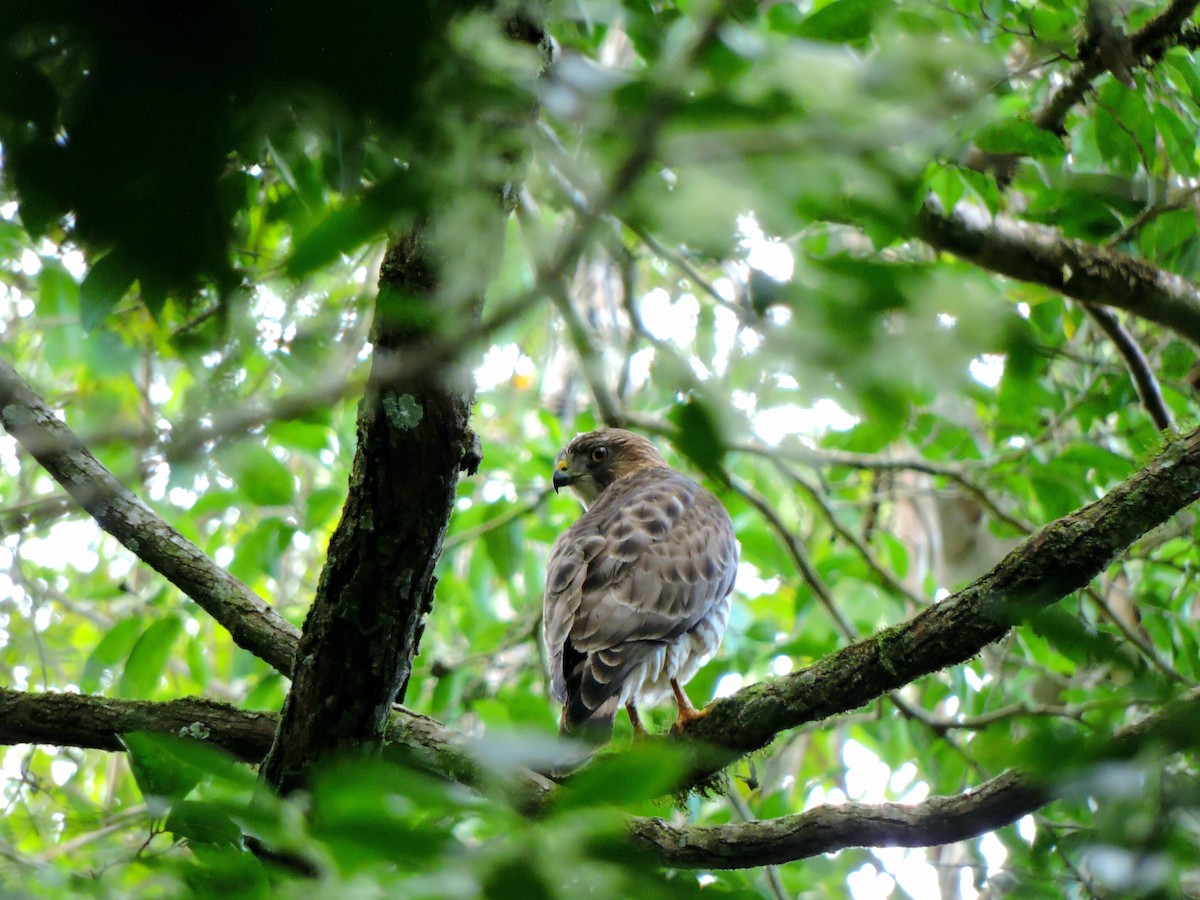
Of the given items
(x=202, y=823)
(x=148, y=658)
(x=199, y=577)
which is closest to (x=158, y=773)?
(x=202, y=823)

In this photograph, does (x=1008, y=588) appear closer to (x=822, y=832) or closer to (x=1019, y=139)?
(x=822, y=832)

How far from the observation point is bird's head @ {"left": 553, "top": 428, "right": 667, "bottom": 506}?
18.9ft

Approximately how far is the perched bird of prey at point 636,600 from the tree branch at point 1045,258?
1.62 m

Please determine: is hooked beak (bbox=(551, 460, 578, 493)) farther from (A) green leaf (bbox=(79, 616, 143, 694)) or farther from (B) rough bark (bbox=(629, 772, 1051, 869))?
(B) rough bark (bbox=(629, 772, 1051, 869))

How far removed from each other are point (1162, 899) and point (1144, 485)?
168 centimetres

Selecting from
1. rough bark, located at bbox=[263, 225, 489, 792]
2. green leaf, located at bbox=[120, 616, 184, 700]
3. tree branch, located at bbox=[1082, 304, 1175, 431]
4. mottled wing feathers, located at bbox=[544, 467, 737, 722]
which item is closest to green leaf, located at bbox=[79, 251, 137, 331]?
rough bark, located at bbox=[263, 225, 489, 792]

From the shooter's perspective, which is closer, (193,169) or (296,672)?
(193,169)

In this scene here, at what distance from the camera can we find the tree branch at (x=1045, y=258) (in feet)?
13.6

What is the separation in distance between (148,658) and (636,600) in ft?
6.12

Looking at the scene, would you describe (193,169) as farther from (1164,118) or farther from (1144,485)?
(1164,118)

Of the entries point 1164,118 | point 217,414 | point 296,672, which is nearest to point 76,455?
point 296,672

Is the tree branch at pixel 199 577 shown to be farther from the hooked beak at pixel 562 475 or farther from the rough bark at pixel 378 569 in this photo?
the hooked beak at pixel 562 475

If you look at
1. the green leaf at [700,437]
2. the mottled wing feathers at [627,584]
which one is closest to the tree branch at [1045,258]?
the mottled wing feathers at [627,584]

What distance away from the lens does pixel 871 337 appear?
96 centimetres
